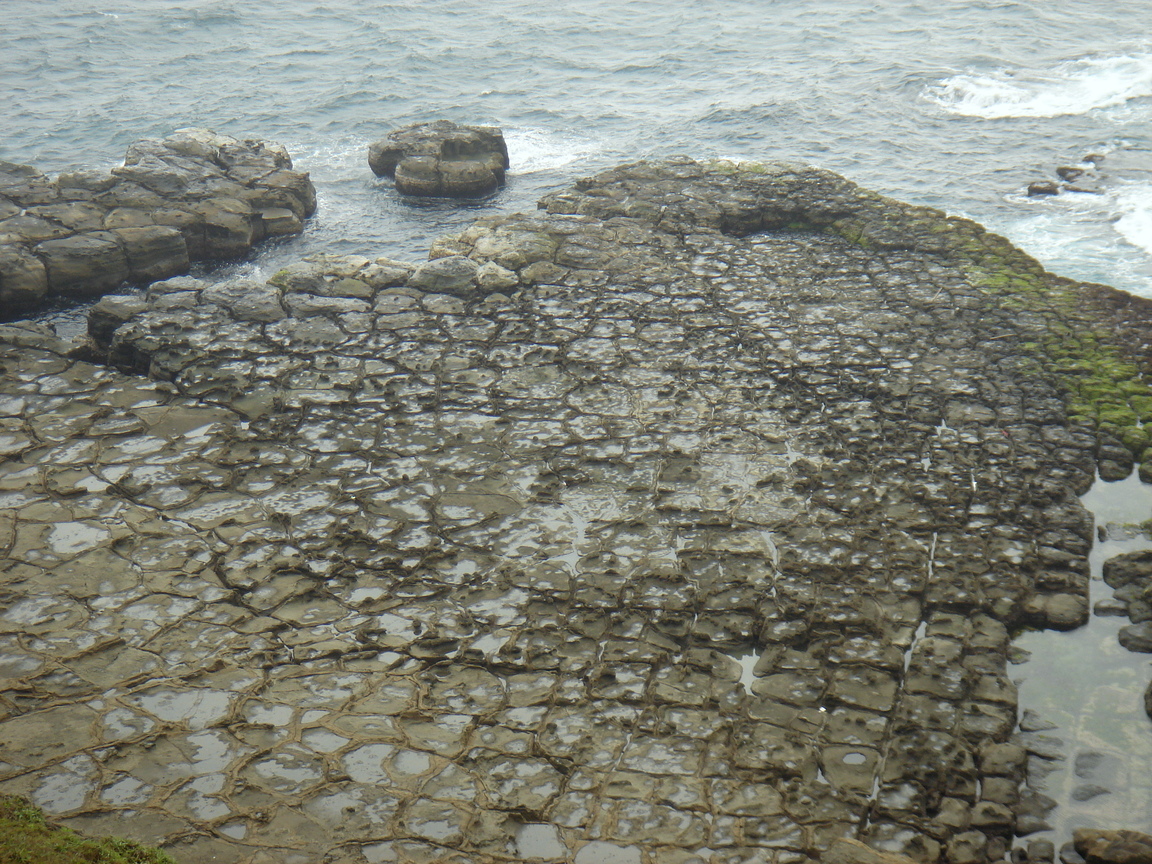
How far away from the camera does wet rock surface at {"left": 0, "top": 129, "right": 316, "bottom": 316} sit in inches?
540

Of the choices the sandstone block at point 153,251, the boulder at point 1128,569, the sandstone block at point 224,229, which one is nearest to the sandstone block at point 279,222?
the sandstone block at point 224,229

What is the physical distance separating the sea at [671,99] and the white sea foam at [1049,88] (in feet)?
0.38

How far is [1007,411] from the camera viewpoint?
32.3 feet

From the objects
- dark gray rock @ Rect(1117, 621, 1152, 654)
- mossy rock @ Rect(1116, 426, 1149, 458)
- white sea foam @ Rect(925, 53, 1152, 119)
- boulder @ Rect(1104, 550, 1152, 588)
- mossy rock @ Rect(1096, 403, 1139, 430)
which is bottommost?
dark gray rock @ Rect(1117, 621, 1152, 654)

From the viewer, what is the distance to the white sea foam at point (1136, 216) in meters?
17.6

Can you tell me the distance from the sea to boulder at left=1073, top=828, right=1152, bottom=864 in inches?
38.9

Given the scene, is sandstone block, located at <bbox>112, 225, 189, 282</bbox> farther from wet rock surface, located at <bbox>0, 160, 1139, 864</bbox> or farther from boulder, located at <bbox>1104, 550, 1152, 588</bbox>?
boulder, located at <bbox>1104, 550, 1152, 588</bbox>

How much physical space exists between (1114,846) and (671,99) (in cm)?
2748

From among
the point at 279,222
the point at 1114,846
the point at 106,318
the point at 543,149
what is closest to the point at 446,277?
the point at 106,318

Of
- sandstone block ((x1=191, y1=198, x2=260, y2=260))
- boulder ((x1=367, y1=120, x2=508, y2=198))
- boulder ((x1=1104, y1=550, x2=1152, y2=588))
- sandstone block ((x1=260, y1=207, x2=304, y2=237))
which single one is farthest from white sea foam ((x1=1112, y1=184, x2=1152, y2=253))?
sandstone block ((x1=191, y1=198, x2=260, y2=260))

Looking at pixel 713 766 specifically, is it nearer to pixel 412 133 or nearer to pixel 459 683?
pixel 459 683

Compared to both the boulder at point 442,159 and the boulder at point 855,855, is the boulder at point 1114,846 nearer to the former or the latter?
the boulder at point 855,855

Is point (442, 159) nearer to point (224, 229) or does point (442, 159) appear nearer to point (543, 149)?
point (543, 149)

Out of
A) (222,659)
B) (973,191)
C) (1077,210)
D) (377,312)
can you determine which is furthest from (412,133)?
(222,659)
